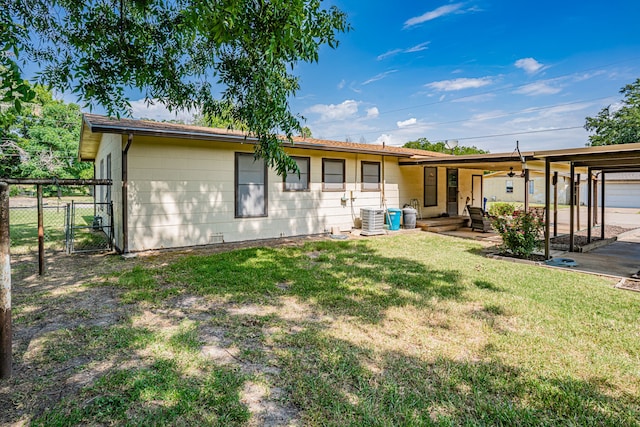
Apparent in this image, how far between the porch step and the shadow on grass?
9.40 m

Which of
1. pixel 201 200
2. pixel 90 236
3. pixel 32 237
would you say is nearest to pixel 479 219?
pixel 201 200

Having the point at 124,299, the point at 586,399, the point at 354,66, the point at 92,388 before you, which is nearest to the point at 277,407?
the point at 92,388

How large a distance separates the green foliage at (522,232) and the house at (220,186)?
4.92 meters

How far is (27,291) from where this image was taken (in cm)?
480

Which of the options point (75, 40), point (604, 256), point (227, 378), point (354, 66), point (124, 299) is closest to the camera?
point (227, 378)

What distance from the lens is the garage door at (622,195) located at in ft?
80.3

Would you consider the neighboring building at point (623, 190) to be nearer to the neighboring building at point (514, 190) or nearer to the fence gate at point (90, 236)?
the neighboring building at point (514, 190)

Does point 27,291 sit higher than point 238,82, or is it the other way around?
point 238,82

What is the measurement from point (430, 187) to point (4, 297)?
13133 millimetres

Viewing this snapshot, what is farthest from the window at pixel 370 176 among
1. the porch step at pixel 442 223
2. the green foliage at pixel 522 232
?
the green foliage at pixel 522 232

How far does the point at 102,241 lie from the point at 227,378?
851 cm

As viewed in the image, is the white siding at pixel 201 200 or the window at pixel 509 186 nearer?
the white siding at pixel 201 200

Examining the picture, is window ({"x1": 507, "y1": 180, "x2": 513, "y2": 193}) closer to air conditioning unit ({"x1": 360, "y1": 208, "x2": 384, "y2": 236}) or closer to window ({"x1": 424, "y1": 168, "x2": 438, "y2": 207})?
window ({"x1": 424, "y1": 168, "x2": 438, "y2": 207})

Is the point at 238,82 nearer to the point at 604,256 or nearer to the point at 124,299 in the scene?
the point at 124,299
